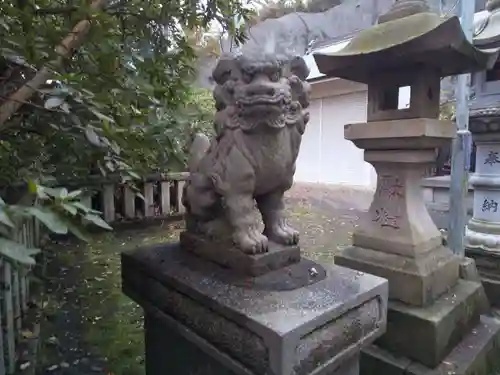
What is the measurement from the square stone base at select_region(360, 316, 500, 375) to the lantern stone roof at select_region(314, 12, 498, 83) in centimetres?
144

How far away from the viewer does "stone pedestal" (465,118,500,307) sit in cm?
263

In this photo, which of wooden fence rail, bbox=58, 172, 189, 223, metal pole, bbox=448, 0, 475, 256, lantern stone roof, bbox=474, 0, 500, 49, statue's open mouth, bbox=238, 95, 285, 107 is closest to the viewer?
statue's open mouth, bbox=238, 95, 285, 107

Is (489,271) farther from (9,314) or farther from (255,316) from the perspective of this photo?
(9,314)

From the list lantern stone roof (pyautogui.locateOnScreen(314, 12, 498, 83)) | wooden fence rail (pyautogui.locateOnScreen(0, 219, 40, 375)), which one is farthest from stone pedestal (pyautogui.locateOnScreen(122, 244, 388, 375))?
lantern stone roof (pyautogui.locateOnScreen(314, 12, 498, 83))

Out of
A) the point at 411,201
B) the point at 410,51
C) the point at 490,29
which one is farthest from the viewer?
the point at 490,29

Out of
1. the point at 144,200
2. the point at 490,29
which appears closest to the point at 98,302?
the point at 144,200

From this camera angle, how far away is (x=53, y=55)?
3.85 feet

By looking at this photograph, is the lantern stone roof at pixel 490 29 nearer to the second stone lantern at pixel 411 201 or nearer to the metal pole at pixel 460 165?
the metal pole at pixel 460 165

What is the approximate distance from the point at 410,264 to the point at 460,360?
0.51 metres

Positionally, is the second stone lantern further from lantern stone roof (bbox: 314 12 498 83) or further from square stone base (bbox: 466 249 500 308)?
square stone base (bbox: 466 249 500 308)

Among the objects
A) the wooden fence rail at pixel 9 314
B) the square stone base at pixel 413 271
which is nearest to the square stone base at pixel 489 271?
the square stone base at pixel 413 271

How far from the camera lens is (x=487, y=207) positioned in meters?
2.91

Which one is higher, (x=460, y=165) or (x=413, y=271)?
(x=460, y=165)

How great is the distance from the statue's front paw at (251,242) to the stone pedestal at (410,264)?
0.88 metres
